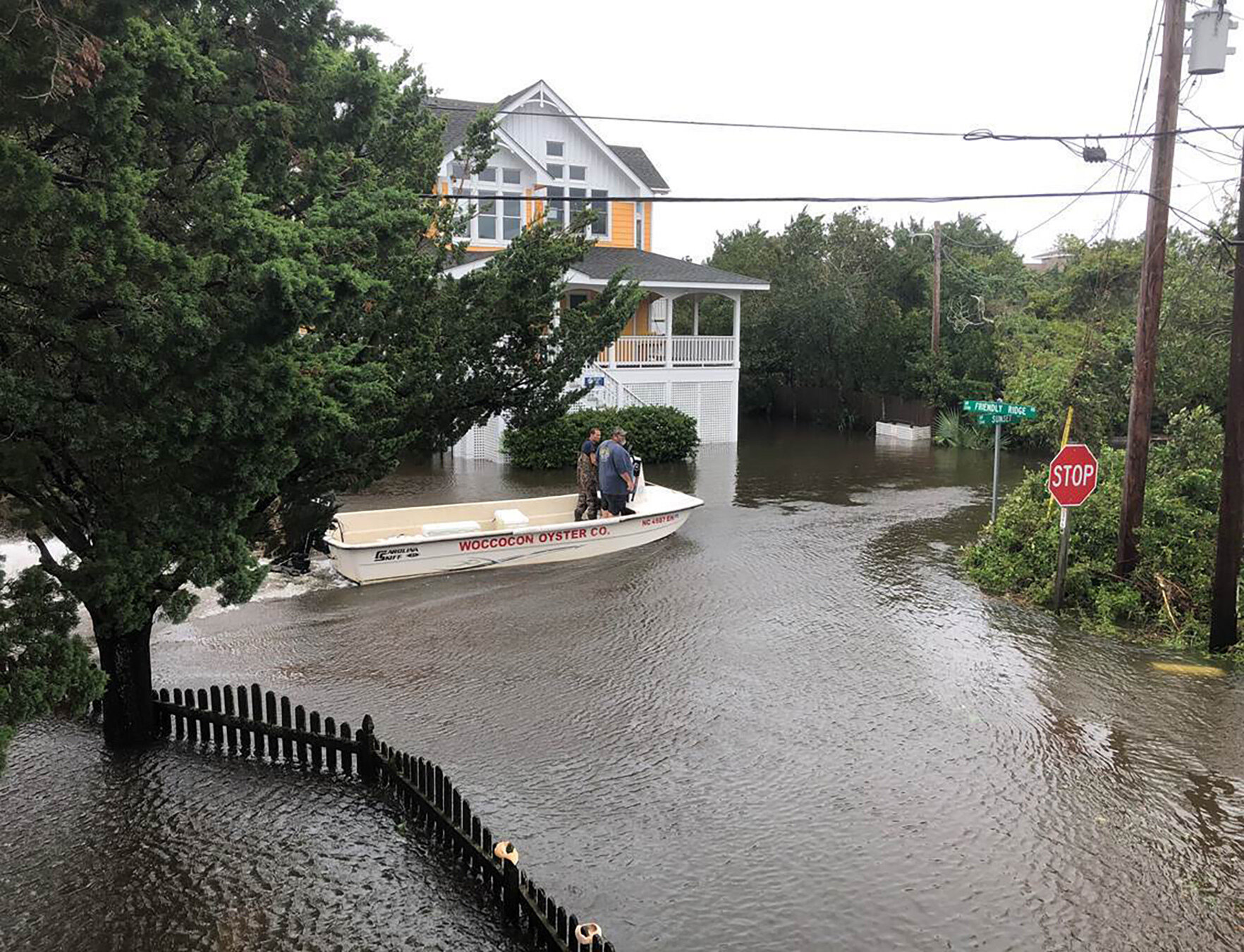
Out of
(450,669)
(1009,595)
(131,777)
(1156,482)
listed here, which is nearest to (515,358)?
(450,669)

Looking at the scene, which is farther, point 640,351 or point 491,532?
point 640,351

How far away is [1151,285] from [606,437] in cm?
1455

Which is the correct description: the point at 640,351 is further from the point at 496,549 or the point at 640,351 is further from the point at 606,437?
the point at 496,549

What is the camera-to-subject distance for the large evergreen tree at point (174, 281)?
19.7ft

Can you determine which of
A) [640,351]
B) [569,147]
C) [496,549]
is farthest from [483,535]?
[569,147]

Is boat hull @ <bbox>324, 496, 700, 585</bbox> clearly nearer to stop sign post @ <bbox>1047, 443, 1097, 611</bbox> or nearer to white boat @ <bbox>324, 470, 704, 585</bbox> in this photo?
white boat @ <bbox>324, 470, 704, 585</bbox>

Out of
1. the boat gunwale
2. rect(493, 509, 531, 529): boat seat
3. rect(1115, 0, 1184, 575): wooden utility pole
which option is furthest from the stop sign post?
rect(493, 509, 531, 529): boat seat

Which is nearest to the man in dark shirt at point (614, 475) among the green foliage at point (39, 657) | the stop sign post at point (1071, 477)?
the stop sign post at point (1071, 477)

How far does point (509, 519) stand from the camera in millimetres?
16141

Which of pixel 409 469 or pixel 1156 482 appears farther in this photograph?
pixel 409 469

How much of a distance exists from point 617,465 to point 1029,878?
10634mm

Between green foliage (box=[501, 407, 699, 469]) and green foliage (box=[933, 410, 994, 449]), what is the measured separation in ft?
30.8

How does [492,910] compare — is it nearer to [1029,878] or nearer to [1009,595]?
[1029,878]

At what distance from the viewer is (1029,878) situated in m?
A: 6.73
